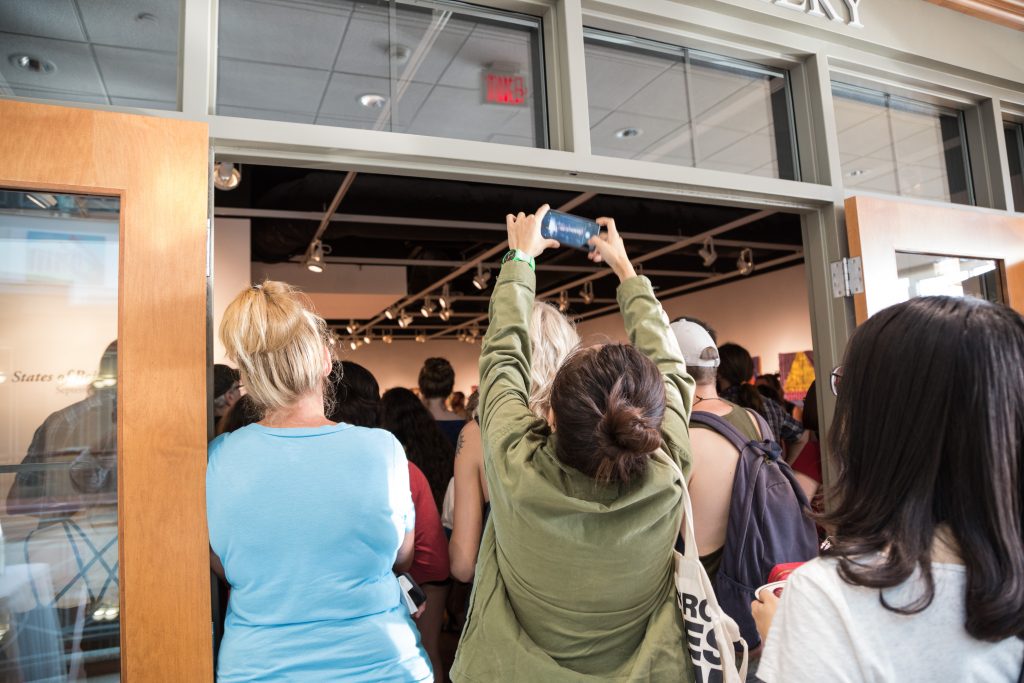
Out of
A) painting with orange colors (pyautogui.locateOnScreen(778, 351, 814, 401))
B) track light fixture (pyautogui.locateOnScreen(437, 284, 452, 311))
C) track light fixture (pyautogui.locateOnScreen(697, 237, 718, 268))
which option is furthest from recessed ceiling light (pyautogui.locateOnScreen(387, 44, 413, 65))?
painting with orange colors (pyautogui.locateOnScreen(778, 351, 814, 401))

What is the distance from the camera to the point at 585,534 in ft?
4.09

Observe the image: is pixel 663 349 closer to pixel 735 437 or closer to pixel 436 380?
pixel 735 437

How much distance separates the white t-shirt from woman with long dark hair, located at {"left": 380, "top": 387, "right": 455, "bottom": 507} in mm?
2020

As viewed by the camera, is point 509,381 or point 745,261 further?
point 745,261

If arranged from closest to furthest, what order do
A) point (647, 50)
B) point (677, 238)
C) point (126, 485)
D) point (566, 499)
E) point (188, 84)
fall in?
point (566, 499)
point (126, 485)
point (188, 84)
point (647, 50)
point (677, 238)

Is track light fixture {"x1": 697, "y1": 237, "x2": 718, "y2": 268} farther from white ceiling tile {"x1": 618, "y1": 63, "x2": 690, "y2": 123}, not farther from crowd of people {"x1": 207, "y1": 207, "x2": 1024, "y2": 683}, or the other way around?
crowd of people {"x1": 207, "y1": 207, "x2": 1024, "y2": 683}

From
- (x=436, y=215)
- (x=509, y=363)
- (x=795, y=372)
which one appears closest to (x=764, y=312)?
(x=795, y=372)

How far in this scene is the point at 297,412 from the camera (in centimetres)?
158

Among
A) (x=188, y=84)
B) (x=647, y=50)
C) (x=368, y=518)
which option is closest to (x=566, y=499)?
(x=368, y=518)

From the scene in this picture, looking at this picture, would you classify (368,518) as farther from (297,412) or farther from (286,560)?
(297,412)

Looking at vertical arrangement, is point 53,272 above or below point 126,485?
above

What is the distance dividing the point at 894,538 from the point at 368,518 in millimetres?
1050

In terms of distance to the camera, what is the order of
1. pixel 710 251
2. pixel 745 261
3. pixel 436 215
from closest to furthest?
pixel 436 215
pixel 710 251
pixel 745 261

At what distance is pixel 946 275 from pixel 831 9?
112 centimetres
